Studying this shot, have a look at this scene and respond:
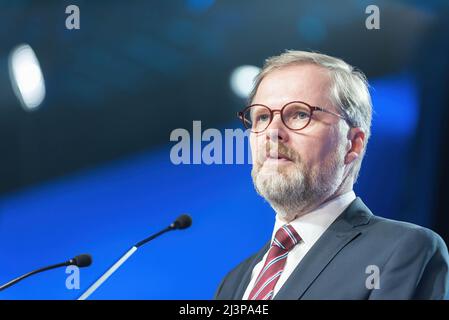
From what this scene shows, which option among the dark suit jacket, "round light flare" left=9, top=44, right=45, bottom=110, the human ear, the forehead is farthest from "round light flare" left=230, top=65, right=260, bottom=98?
"round light flare" left=9, top=44, right=45, bottom=110

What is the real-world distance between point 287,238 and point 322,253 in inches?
6.2

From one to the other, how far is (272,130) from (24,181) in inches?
39.6

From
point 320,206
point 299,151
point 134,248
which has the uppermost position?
point 299,151

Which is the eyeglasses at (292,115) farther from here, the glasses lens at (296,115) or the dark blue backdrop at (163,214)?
the dark blue backdrop at (163,214)

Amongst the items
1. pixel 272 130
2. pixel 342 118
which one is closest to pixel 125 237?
pixel 272 130

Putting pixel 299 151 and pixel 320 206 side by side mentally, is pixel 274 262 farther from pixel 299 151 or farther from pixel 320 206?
pixel 299 151

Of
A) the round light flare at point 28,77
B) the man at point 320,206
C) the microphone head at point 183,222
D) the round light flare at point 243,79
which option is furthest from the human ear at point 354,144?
the round light flare at point 28,77

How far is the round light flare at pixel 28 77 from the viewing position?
93.3 inches

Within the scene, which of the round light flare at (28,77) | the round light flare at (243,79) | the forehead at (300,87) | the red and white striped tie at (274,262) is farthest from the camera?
the round light flare at (28,77)

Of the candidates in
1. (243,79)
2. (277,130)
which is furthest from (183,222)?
(243,79)

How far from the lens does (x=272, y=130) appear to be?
2000 mm

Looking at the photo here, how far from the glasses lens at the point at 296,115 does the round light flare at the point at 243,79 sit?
285 millimetres

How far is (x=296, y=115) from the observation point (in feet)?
6.60

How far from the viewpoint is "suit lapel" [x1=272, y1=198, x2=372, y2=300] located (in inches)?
71.6
